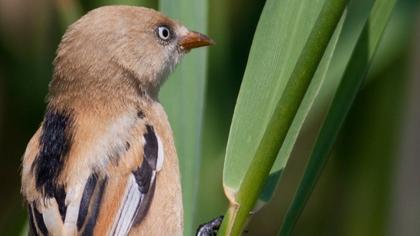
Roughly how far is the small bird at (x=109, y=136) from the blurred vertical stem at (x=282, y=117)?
50 cm

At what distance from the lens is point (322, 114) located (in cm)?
372

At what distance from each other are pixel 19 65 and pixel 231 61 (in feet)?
2.96

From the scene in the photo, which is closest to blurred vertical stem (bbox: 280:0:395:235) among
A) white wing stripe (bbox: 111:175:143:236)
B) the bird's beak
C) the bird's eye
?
white wing stripe (bbox: 111:175:143:236)

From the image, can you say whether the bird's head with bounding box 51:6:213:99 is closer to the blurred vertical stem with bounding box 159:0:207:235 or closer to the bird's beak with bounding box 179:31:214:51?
the bird's beak with bounding box 179:31:214:51

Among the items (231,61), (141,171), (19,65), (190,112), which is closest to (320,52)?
(190,112)

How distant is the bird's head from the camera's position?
301 centimetres

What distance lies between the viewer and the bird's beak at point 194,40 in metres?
3.01

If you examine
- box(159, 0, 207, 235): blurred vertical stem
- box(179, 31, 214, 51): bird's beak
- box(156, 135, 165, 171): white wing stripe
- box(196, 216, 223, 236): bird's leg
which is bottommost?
box(196, 216, 223, 236): bird's leg

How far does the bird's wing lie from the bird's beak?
415mm

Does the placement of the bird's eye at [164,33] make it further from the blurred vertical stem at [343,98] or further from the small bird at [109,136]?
the blurred vertical stem at [343,98]

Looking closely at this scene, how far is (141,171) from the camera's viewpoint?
104 inches

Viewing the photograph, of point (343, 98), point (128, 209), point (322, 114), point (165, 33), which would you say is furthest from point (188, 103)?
point (322, 114)

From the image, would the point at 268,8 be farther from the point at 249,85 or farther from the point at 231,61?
the point at 231,61

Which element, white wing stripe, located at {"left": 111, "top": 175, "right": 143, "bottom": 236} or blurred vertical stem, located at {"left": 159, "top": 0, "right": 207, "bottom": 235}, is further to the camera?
blurred vertical stem, located at {"left": 159, "top": 0, "right": 207, "bottom": 235}
